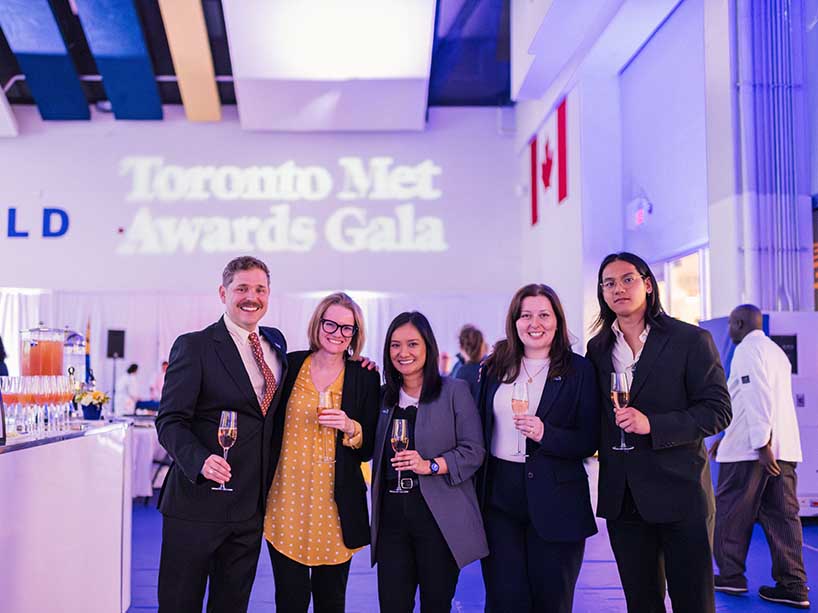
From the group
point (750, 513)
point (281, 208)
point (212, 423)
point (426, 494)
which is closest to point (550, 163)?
point (281, 208)

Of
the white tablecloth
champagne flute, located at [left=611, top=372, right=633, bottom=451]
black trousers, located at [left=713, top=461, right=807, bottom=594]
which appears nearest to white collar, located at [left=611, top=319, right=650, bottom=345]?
champagne flute, located at [left=611, top=372, right=633, bottom=451]

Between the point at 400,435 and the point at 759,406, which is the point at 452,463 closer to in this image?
the point at 400,435

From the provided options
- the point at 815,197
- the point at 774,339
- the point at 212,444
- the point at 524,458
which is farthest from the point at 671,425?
the point at 815,197

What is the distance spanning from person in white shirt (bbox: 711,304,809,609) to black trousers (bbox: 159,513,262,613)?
2979 mm

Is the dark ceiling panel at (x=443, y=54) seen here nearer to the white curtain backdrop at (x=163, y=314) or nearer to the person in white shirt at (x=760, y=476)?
the white curtain backdrop at (x=163, y=314)

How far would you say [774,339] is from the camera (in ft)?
18.8

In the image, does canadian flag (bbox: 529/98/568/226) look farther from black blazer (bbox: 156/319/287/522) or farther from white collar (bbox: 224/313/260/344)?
black blazer (bbox: 156/319/287/522)

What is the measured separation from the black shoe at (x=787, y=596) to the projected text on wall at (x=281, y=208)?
27.7 ft

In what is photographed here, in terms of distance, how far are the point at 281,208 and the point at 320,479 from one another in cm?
972

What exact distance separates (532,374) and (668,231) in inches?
220

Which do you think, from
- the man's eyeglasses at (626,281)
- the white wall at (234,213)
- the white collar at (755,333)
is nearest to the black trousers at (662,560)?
the man's eyeglasses at (626,281)

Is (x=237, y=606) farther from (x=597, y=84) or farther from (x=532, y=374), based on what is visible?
(x=597, y=84)

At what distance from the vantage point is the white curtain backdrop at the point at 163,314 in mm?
11602

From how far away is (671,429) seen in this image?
2.49 m
